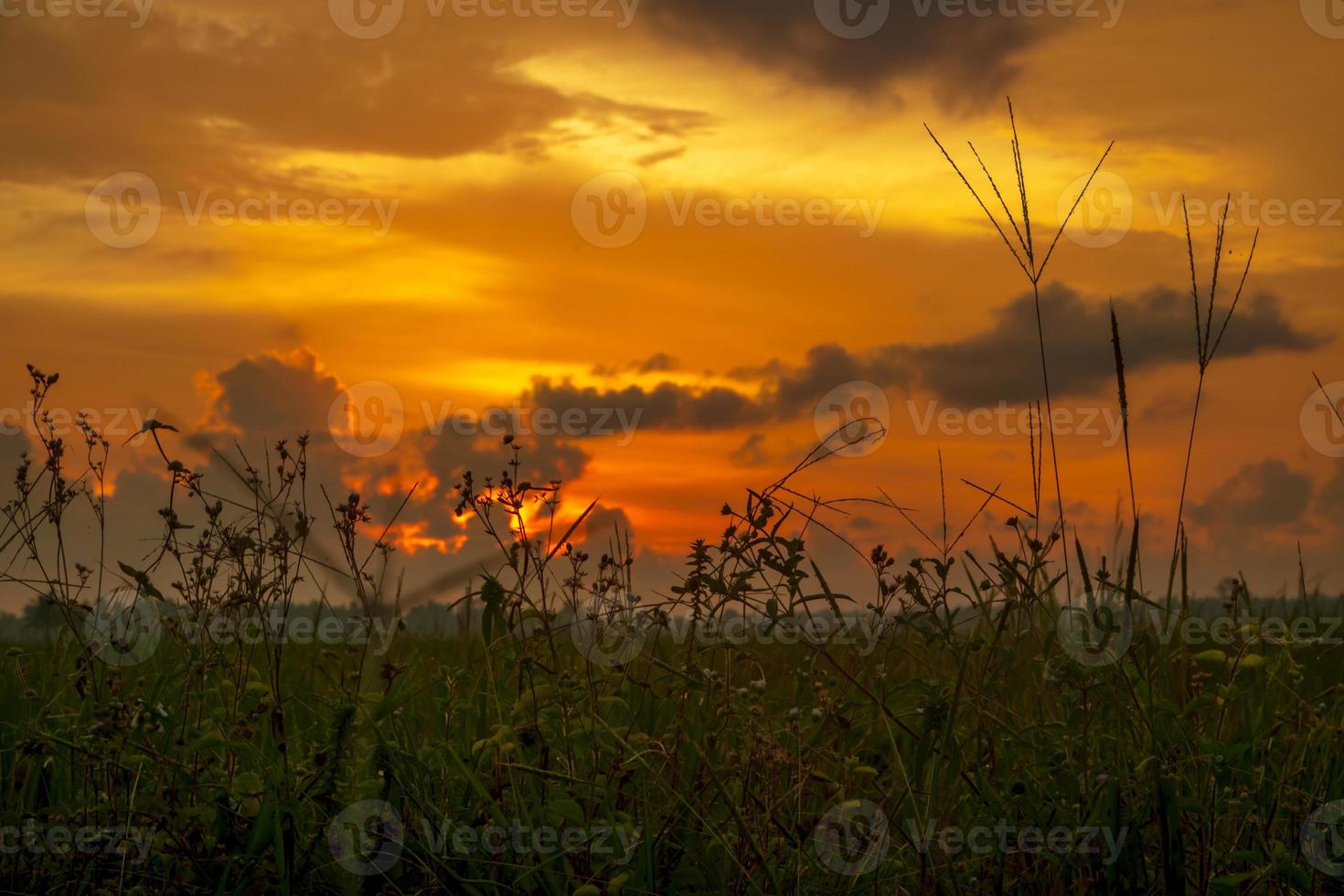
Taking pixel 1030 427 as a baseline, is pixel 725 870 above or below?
below

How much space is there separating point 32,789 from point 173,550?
132 cm

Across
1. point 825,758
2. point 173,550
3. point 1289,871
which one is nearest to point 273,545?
Answer: point 173,550

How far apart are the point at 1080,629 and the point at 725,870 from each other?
138 cm

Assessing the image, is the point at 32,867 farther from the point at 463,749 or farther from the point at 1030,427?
the point at 1030,427

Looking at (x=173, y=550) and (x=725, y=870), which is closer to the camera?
(x=725, y=870)

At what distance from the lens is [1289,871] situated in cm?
342

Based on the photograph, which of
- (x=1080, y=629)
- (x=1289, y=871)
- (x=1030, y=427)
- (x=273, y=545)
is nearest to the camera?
(x=1289, y=871)

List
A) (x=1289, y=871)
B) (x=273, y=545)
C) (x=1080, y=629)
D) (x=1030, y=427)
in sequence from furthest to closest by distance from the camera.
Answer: (x=1030, y=427)
(x=273, y=545)
(x=1080, y=629)
(x=1289, y=871)

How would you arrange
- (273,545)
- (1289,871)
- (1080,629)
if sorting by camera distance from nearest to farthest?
(1289,871) → (1080,629) → (273,545)

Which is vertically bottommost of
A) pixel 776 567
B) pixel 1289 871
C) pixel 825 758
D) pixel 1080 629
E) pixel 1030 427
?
pixel 1289 871

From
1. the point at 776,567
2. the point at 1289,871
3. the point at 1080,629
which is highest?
the point at 776,567

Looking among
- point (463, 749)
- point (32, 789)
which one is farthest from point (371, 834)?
point (32, 789)

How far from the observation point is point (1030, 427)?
14.7ft

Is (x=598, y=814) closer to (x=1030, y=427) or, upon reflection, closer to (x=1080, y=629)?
(x=1080, y=629)
